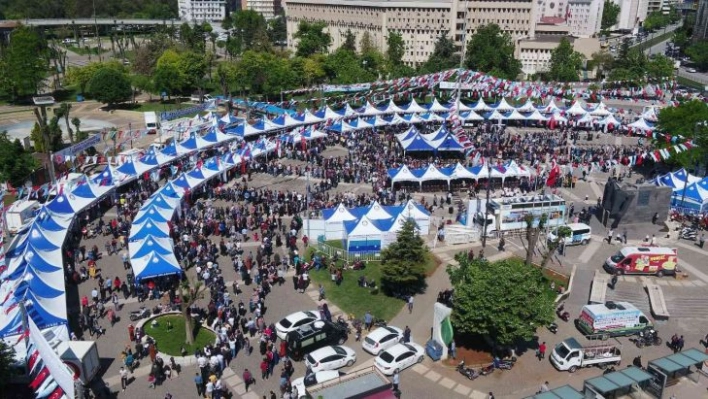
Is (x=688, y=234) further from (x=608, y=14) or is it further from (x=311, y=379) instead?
(x=608, y=14)

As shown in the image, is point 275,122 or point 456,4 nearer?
point 275,122

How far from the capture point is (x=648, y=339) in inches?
874

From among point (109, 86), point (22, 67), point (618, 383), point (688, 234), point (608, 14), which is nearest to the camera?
point (618, 383)

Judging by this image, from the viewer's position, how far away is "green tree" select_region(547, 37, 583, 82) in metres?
81.7

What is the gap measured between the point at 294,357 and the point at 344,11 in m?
94.8

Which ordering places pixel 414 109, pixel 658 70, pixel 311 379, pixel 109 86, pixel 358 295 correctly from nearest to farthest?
1. pixel 311 379
2. pixel 358 295
3. pixel 414 109
4. pixel 109 86
5. pixel 658 70

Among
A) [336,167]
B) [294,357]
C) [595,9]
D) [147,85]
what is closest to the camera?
[294,357]

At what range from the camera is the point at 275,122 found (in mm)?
48438

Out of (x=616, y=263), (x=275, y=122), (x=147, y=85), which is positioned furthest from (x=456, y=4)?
(x=616, y=263)

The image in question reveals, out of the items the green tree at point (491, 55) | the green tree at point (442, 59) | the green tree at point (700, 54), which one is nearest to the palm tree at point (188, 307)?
the green tree at point (442, 59)

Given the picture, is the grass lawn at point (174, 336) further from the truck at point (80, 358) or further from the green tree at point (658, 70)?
the green tree at point (658, 70)

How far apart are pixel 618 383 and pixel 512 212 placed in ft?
46.4

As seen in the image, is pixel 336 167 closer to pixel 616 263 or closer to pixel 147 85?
pixel 616 263

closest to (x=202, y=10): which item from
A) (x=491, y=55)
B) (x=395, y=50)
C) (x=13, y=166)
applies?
(x=395, y=50)
